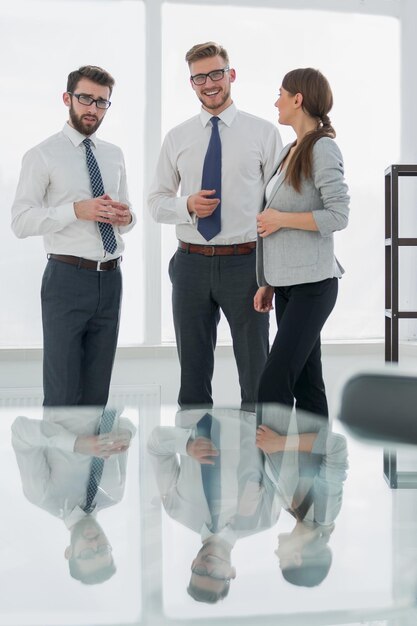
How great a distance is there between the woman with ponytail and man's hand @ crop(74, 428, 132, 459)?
1.48m

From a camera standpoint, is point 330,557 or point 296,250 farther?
point 296,250

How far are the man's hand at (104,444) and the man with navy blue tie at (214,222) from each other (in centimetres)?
196

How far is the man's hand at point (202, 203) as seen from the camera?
2807mm

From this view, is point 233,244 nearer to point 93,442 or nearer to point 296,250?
point 296,250

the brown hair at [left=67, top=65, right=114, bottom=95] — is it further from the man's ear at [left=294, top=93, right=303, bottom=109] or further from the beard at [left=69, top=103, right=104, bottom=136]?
the man's ear at [left=294, top=93, right=303, bottom=109]

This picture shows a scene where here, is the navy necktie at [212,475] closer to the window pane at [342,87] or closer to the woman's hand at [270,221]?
the woman's hand at [270,221]

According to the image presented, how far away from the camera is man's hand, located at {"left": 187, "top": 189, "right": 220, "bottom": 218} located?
281 cm

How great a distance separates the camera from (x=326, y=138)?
2.50 metres

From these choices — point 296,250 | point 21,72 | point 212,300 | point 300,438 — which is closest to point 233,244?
point 212,300

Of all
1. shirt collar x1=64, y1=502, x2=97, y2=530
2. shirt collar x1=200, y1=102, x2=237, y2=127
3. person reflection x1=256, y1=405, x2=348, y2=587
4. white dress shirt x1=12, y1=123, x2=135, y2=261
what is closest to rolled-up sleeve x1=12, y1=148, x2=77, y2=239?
white dress shirt x1=12, y1=123, x2=135, y2=261

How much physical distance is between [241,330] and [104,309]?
0.54 m

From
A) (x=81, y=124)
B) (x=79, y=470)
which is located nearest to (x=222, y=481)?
(x=79, y=470)

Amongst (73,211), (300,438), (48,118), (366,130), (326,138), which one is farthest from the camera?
(366,130)

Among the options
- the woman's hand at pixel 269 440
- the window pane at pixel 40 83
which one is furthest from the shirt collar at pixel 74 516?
the window pane at pixel 40 83
